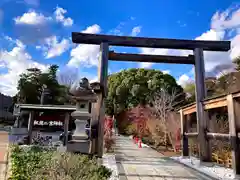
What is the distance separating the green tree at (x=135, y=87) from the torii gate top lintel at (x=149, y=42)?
42.0 feet

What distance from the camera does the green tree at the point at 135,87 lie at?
811 inches

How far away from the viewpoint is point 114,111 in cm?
2383

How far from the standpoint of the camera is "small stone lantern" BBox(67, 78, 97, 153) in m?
5.31

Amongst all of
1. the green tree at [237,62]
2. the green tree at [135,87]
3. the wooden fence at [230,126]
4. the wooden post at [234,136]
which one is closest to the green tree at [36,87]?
the green tree at [135,87]

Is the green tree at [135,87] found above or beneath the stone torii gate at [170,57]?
above

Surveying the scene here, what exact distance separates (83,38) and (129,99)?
55.3 ft

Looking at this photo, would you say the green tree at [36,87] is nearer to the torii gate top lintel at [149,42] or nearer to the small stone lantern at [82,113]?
the torii gate top lintel at [149,42]

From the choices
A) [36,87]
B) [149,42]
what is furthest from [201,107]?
[36,87]

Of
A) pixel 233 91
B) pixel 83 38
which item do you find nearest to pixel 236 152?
pixel 233 91

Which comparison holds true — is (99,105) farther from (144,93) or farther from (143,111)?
(144,93)

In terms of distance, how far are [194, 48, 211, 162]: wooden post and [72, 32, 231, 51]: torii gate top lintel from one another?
27 centimetres

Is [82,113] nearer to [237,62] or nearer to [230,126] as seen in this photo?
[230,126]

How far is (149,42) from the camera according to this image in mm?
6562

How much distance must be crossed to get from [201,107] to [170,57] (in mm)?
1909
